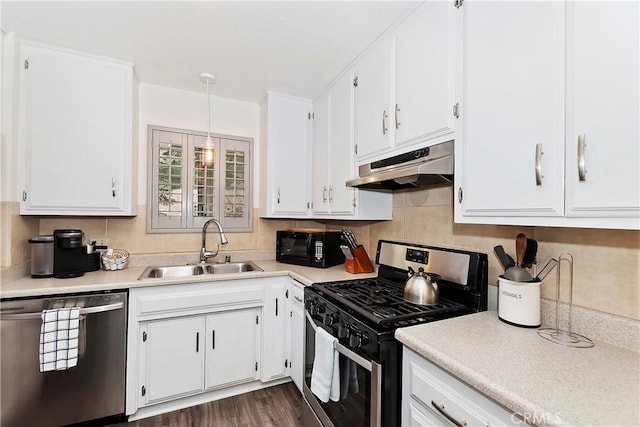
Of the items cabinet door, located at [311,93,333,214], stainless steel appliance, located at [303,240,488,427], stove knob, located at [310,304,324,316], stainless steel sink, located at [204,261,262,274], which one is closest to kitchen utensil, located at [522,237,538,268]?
stainless steel appliance, located at [303,240,488,427]

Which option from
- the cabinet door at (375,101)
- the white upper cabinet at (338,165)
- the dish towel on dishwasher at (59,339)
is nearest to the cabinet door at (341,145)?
the white upper cabinet at (338,165)

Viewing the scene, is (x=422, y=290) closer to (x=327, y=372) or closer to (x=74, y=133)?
(x=327, y=372)

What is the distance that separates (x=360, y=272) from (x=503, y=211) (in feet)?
4.06

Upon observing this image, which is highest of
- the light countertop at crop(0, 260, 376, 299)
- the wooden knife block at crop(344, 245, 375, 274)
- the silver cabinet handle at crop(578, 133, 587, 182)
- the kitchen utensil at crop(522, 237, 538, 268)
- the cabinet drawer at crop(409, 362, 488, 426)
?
the silver cabinet handle at crop(578, 133, 587, 182)

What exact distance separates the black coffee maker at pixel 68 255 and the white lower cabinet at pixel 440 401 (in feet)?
6.90

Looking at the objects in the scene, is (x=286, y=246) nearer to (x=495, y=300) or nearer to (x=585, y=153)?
(x=495, y=300)

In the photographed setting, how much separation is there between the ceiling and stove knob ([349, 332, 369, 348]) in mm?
1571

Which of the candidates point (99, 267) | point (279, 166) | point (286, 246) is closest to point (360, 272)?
point (286, 246)

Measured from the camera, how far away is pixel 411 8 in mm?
1473

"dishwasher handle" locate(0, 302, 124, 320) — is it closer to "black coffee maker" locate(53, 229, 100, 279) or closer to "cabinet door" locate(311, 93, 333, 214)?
"black coffee maker" locate(53, 229, 100, 279)

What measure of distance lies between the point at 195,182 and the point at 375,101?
5.59ft

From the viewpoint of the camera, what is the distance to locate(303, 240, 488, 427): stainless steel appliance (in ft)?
3.66

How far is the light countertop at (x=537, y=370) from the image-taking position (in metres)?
0.67

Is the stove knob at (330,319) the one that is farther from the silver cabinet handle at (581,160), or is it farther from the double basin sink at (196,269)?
the silver cabinet handle at (581,160)
